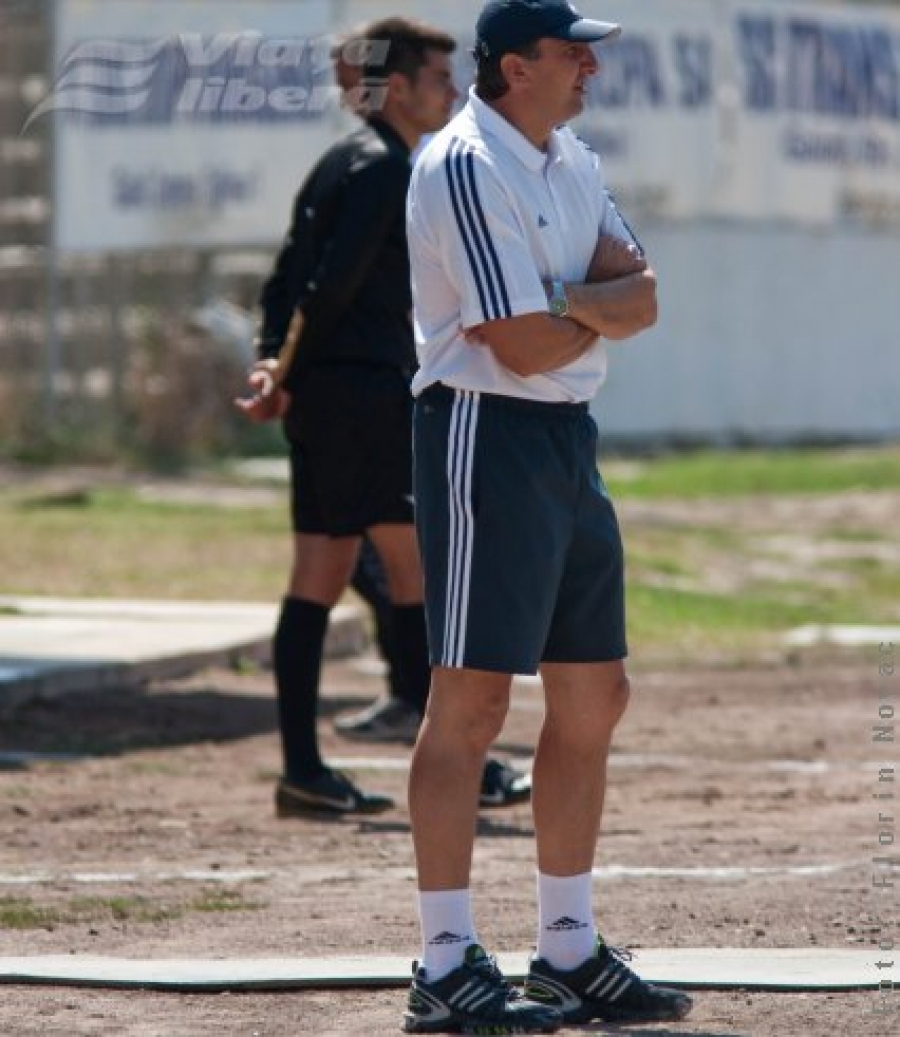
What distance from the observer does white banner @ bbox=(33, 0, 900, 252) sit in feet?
72.1

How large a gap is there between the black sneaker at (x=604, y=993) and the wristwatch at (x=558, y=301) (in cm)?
121

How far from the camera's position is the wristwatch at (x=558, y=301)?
5188mm

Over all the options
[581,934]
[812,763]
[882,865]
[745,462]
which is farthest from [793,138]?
[581,934]

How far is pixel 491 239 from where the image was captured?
16.9 ft

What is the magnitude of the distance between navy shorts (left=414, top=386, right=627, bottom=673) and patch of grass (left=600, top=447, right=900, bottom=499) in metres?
13.6

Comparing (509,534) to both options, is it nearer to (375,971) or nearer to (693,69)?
(375,971)

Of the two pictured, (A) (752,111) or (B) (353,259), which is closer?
(B) (353,259)

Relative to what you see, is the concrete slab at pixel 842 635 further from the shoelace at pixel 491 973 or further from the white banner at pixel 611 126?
the white banner at pixel 611 126

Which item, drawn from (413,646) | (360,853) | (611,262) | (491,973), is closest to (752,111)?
(413,646)

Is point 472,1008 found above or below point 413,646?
above

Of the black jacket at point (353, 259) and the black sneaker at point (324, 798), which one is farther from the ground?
the black jacket at point (353, 259)

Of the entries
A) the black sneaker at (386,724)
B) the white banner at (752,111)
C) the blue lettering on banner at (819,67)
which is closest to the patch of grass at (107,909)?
the black sneaker at (386,724)

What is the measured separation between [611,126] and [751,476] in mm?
4006

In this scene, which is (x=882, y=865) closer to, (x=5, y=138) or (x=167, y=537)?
(x=167, y=537)
